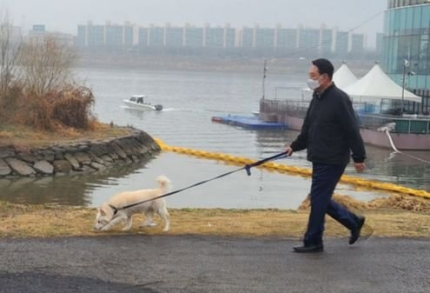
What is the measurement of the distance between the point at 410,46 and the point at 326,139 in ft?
170

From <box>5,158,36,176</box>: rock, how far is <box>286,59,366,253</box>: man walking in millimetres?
19062

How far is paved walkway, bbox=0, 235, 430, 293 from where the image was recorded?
21.1 feet

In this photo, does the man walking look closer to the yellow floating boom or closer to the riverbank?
the yellow floating boom

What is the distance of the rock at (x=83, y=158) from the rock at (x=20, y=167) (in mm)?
2493

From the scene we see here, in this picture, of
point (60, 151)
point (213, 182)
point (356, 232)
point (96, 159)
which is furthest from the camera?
point (96, 159)

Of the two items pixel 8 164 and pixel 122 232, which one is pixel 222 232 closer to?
pixel 122 232

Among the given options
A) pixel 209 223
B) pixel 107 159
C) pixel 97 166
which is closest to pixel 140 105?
pixel 107 159

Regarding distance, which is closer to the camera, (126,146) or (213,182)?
(213,182)

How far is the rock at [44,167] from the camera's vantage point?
26.0m

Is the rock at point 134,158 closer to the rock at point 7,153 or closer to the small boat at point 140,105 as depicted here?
the rock at point 7,153

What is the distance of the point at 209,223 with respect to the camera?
949cm

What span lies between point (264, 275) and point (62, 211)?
4401mm

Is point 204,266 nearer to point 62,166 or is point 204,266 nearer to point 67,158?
point 62,166

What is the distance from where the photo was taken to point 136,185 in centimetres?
2455
